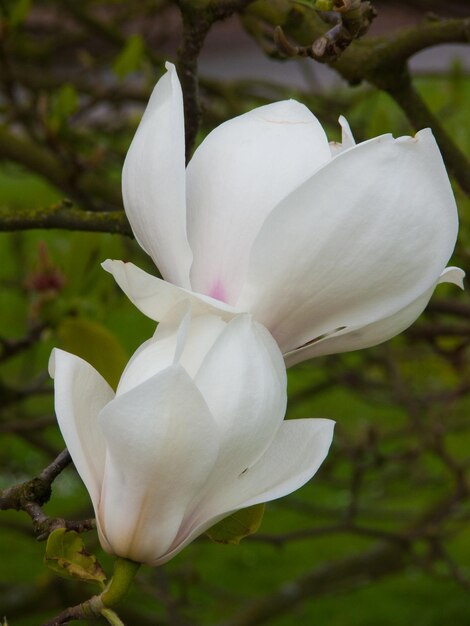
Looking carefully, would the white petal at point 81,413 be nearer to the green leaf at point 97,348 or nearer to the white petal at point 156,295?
the white petal at point 156,295

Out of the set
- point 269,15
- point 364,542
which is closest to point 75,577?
point 269,15

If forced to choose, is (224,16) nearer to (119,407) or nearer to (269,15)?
(269,15)

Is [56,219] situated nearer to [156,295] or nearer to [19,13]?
[156,295]

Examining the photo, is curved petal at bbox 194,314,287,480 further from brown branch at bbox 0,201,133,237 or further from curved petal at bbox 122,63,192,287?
brown branch at bbox 0,201,133,237

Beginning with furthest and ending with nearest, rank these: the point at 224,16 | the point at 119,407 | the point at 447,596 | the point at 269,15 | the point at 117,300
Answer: the point at 447,596
the point at 117,300
the point at 269,15
the point at 224,16
the point at 119,407

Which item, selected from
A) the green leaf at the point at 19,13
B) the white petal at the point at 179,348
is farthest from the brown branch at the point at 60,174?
the white petal at the point at 179,348
